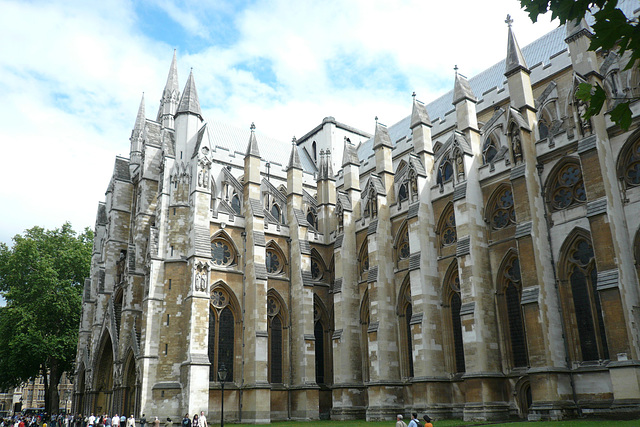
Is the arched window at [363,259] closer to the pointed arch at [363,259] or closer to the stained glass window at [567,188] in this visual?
the pointed arch at [363,259]

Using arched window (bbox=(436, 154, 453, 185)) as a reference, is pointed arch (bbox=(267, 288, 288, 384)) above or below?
below

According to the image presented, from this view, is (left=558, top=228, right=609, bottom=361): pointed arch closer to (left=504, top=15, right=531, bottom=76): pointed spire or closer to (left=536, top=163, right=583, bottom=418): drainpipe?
(left=536, top=163, right=583, bottom=418): drainpipe

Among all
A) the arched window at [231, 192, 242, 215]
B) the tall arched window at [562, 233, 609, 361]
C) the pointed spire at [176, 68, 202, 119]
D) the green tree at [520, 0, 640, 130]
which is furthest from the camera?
the arched window at [231, 192, 242, 215]

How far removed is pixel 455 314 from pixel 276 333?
33.5 ft

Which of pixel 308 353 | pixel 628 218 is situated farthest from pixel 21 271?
pixel 628 218

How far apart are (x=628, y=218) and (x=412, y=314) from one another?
9987 mm

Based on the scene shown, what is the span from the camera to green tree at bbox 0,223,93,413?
1405 inches

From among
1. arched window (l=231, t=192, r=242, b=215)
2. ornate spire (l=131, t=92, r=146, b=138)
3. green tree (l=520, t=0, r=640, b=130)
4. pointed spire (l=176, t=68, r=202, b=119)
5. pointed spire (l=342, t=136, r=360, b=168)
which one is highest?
ornate spire (l=131, t=92, r=146, b=138)

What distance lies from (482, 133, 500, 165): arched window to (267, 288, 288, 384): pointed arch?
1341 centimetres

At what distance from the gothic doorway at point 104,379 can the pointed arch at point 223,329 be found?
6.88m

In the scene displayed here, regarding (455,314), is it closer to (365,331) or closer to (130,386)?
(365,331)

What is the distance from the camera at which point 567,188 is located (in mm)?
21266

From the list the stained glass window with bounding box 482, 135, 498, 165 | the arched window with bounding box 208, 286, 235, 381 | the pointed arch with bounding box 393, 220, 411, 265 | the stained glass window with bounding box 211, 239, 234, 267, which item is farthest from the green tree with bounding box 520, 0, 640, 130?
the stained glass window with bounding box 211, 239, 234, 267

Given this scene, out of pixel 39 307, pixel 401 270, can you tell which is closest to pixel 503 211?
pixel 401 270
